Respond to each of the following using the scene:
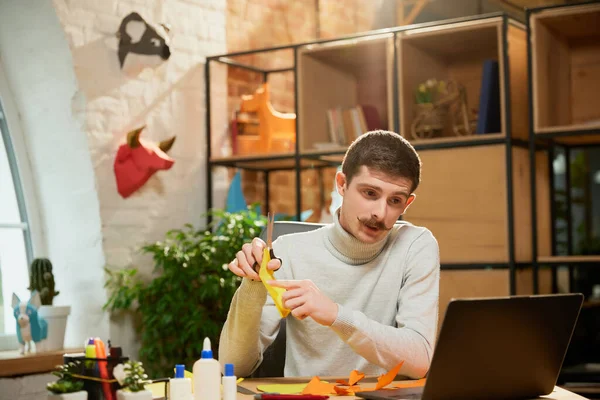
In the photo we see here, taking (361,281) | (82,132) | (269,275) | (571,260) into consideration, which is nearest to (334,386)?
(269,275)

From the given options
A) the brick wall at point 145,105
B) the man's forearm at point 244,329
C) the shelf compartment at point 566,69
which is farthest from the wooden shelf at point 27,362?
the shelf compartment at point 566,69

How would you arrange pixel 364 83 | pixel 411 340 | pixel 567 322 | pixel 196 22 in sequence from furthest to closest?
pixel 364 83 → pixel 196 22 → pixel 411 340 → pixel 567 322

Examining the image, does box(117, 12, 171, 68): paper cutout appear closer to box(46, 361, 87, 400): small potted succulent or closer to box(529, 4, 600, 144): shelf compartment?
box(529, 4, 600, 144): shelf compartment

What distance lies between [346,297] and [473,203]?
1.66 m

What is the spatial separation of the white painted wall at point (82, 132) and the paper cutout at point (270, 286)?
2.07m

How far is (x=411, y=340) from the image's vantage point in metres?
1.86

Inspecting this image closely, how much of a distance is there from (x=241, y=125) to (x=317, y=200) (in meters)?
0.79

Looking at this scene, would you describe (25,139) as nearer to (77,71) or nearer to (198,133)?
(77,71)

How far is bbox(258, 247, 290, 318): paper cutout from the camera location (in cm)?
163

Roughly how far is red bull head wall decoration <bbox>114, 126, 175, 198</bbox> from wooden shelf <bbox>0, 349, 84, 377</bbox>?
0.78 meters

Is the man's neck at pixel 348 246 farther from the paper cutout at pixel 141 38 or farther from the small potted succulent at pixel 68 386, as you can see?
the paper cutout at pixel 141 38

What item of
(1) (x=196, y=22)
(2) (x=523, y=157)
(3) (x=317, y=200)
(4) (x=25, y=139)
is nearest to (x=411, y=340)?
(2) (x=523, y=157)

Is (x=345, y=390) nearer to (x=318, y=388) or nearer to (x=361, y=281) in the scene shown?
(x=318, y=388)

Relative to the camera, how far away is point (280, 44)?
483 cm
